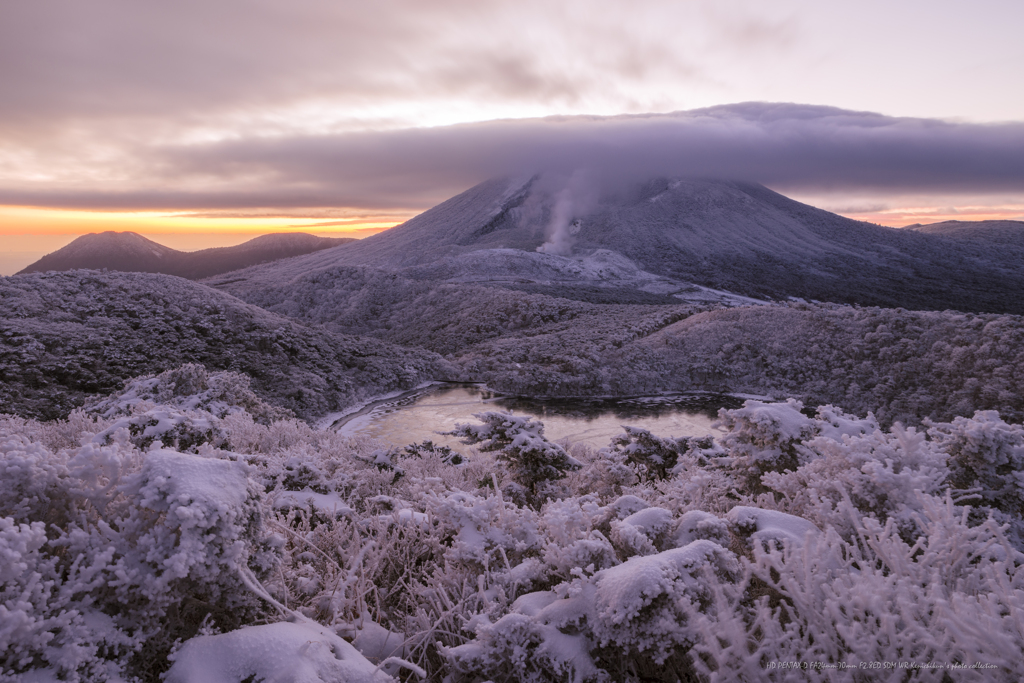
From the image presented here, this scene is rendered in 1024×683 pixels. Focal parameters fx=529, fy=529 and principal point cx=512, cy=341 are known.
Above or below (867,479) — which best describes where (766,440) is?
below

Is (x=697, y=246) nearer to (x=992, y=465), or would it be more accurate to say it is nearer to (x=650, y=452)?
(x=650, y=452)

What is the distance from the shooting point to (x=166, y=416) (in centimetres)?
559

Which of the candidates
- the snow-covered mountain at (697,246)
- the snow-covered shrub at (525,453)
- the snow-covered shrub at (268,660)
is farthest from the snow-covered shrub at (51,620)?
the snow-covered mountain at (697,246)

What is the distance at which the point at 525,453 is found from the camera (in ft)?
19.5

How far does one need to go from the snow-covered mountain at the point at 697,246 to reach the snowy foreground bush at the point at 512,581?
3492cm

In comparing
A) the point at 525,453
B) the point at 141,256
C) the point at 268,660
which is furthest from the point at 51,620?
the point at 141,256

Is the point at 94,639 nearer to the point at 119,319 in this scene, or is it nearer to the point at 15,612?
the point at 15,612

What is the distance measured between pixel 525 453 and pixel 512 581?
10.1ft

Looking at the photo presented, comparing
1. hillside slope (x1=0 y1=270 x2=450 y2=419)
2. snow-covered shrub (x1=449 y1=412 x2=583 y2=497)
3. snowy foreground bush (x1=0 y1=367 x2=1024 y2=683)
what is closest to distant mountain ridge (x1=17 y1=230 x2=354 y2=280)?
hillside slope (x1=0 y1=270 x2=450 y2=419)

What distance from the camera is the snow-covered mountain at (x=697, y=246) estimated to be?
175 feet

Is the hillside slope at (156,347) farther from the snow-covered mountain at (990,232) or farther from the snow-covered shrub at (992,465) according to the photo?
the snow-covered mountain at (990,232)

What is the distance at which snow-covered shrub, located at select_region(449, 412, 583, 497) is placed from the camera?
5.89 metres

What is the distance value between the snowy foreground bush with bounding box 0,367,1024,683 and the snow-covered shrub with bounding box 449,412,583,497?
2007 mm

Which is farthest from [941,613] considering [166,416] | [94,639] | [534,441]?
[166,416]
